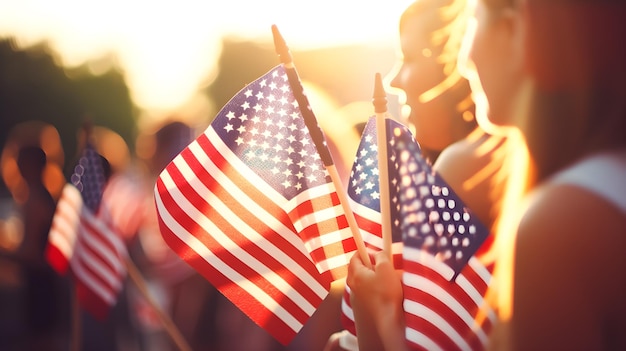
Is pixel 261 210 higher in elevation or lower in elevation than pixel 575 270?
lower

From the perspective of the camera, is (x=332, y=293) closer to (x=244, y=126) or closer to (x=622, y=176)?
(x=244, y=126)

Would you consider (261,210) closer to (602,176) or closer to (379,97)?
(379,97)

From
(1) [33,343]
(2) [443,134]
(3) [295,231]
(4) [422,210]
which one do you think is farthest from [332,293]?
(1) [33,343]

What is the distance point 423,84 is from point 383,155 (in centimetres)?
42

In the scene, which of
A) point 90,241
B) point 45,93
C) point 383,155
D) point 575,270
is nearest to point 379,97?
point 383,155

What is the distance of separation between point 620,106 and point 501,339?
48 centimetres

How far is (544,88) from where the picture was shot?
1579mm

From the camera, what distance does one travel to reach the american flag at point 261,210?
2.85 m

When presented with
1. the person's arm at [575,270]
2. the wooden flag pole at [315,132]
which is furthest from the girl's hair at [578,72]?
the wooden flag pole at [315,132]

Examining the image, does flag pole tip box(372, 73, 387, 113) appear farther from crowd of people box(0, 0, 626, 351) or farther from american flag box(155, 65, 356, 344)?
american flag box(155, 65, 356, 344)

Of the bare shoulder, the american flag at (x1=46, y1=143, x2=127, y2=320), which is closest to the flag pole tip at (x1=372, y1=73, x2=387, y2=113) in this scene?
the bare shoulder

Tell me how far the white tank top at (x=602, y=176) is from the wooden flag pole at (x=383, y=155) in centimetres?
78

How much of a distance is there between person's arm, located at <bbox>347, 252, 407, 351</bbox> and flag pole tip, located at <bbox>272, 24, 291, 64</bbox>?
27.8 inches

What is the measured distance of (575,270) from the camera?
4.72ft
